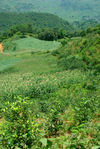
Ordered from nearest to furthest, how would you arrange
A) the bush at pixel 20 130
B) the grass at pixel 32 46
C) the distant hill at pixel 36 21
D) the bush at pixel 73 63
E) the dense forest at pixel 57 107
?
the bush at pixel 20 130 → the dense forest at pixel 57 107 → the bush at pixel 73 63 → the grass at pixel 32 46 → the distant hill at pixel 36 21

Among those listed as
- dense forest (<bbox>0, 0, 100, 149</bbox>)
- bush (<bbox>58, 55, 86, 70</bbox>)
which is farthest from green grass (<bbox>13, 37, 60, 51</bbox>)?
bush (<bbox>58, 55, 86, 70</bbox>)

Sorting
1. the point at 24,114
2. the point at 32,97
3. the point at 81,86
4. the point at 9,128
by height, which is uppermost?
the point at 24,114

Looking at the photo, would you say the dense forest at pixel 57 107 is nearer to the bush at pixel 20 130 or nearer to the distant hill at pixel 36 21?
the bush at pixel 20 130

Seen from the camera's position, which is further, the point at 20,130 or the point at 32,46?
the point at 32,46

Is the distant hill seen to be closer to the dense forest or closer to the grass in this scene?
the grass

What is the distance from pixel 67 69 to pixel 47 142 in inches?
694

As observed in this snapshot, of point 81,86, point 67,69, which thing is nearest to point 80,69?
point 67,69

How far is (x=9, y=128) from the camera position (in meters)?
5.19

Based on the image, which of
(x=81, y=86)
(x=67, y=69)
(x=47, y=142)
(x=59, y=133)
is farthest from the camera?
(x=67, y=69)

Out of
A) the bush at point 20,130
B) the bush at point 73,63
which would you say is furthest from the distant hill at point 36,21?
the bush at point 20,130

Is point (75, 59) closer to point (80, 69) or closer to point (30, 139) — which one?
point (80, 69)

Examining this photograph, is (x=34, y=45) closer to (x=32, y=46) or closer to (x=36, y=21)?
(x=32, y=46)

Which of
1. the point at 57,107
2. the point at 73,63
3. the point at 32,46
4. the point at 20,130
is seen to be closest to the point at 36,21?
the point at 32,46

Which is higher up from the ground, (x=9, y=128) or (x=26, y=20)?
(x=26, y=20)
